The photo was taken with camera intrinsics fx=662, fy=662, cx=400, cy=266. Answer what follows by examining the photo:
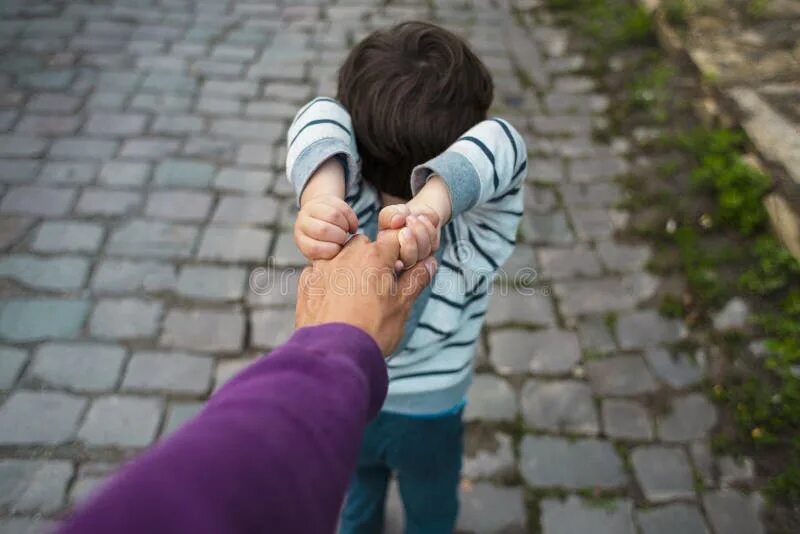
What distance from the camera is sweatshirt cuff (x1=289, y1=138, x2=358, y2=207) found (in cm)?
131

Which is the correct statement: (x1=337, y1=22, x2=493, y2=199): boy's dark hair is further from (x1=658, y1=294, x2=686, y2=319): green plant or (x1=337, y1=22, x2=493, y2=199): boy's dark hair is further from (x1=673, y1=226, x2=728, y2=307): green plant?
(x1=673, y1=226, x2=728, y2=307): green plant

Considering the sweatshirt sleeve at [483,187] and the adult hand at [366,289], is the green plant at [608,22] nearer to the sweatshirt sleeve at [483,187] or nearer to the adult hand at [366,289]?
the sweatshirt sleeve at [483,187]

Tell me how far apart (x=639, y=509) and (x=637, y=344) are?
0.75 meters

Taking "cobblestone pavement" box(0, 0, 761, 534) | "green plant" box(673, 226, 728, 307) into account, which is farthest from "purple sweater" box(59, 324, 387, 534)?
"green plant" box(673, 226, 728, 307)

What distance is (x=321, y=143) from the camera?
1324 mm

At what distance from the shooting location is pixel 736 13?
15.1 feet

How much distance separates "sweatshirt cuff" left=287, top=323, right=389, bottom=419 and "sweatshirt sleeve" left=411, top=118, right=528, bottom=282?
0.40m

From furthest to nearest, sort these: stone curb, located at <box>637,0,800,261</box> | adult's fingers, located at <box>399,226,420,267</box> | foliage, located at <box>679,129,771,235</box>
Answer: foliage, located at <box>679,129,771,235</box> < stone curb, located at <box>637,0,800,261</box> < adult's fingers, located at <box>399,226,420,267</box>

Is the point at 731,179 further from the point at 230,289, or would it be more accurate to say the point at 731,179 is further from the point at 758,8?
the point at 230,289

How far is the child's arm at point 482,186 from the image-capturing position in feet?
4.15

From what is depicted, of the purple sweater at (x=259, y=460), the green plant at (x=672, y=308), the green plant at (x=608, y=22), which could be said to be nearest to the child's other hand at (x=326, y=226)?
the purple sweater at (x=259, y=460)

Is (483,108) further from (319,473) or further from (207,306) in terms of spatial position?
(207,306)

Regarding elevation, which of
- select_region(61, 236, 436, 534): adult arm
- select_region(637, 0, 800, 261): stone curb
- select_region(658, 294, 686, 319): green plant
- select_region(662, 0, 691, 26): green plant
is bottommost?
select_region(658, 294, 686, 319): green plant

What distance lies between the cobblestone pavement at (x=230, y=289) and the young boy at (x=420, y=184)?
0.96m
